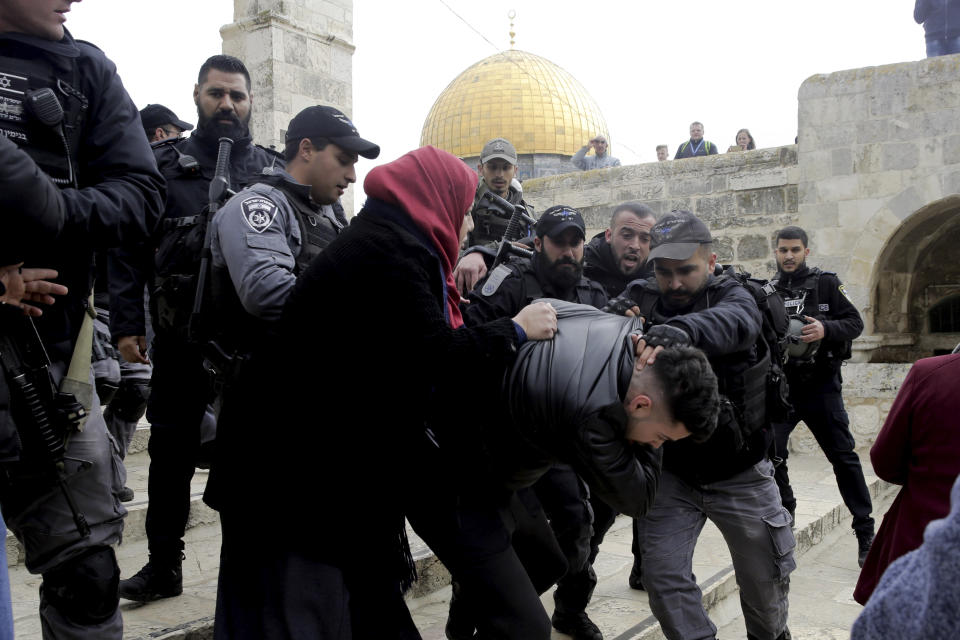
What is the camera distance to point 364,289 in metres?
2.10

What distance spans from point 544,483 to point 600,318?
4.03 feet

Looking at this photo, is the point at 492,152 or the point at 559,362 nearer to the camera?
the point at 559,362

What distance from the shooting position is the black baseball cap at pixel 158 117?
496cm

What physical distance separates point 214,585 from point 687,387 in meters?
2.30

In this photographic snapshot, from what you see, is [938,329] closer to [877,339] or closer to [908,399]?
[877,339]

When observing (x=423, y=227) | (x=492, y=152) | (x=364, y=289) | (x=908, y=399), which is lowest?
(x=908, y=399)

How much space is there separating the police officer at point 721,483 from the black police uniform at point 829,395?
2209 millimetres

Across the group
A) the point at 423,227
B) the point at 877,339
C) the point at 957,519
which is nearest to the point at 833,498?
the point at 877,339

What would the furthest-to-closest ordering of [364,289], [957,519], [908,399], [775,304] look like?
1. [775,304]
2. [908,399]
3. [364,289]
4. [957,519]

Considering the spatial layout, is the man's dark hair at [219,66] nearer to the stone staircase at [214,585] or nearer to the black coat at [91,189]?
the black coat at [91,189]

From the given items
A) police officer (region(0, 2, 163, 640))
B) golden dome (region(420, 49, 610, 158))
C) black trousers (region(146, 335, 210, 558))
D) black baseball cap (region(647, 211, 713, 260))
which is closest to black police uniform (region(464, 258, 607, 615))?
black baseball cap (region(647, 211, 713, 260))

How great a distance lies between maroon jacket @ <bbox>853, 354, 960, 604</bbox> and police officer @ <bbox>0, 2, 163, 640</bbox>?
7.50 feet

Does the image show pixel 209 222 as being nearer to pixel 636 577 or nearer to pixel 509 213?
pixel 509 213

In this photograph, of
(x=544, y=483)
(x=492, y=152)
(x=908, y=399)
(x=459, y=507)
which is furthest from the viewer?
(x=492, y=152)
